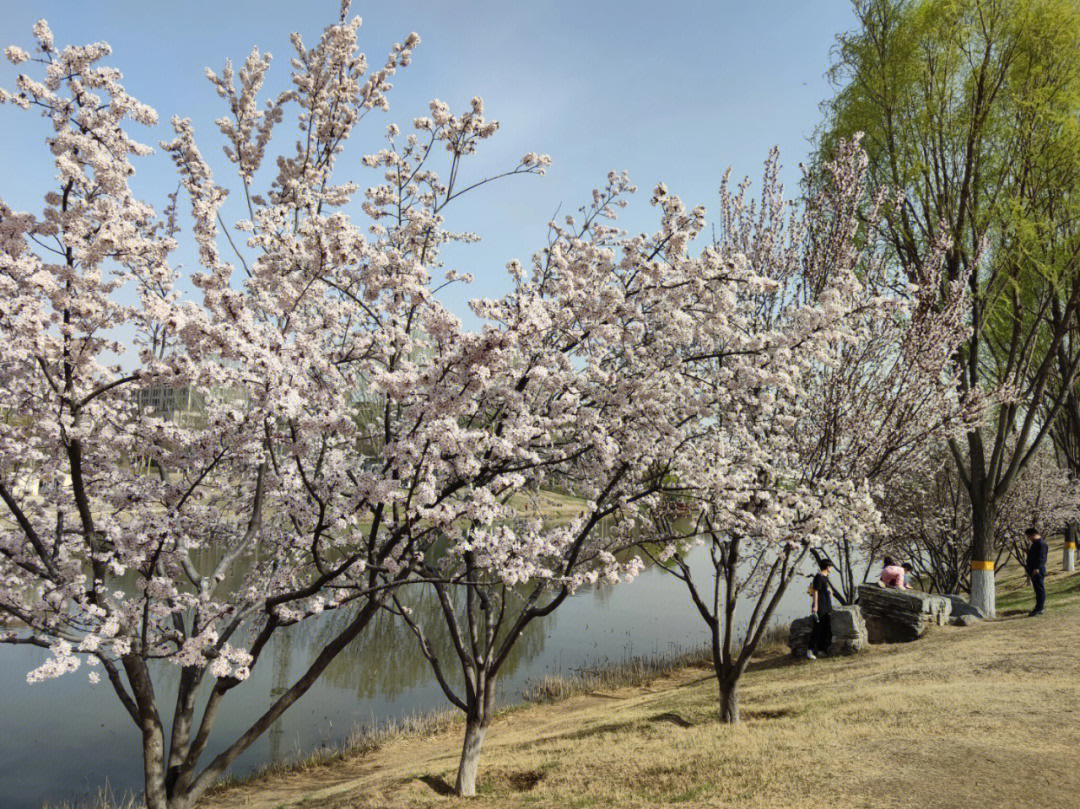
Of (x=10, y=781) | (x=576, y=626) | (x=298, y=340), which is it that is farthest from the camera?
(x=576, y=626)

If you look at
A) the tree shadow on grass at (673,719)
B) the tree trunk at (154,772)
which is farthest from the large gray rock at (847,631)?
the tree trunk at (154,772)

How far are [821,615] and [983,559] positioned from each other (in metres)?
3.70

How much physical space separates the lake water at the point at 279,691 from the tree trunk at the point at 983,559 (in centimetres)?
755

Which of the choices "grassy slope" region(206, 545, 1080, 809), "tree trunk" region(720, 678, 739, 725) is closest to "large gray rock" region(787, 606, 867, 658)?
"grassy slope" region(206, 545, 1080, 809)

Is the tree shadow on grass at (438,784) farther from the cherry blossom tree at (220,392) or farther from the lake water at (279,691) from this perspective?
the lake water at (279,691)

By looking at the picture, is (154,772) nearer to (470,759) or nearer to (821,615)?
(470,759)

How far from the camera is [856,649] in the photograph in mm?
13945

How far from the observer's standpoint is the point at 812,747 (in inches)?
309

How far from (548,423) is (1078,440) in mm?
24854

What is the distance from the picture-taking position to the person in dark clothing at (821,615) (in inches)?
559

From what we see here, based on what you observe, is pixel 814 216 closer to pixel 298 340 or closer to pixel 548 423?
pixel 548 423

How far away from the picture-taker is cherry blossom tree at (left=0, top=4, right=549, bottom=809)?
14.3 feet

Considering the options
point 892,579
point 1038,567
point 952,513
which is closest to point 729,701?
point 892,579

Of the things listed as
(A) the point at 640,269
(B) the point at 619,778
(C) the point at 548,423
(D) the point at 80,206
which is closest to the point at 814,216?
(A) the point at 640,269
